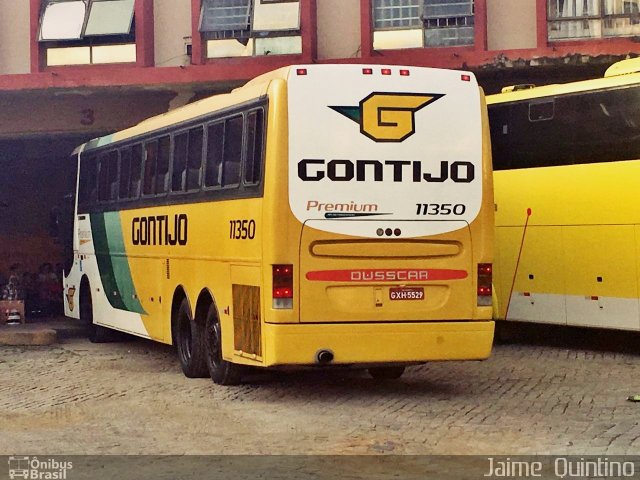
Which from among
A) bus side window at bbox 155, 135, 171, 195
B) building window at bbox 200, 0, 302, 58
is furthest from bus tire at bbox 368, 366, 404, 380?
building window at bbox 200, 0, 302, 58

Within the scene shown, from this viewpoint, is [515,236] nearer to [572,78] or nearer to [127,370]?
[572,78]

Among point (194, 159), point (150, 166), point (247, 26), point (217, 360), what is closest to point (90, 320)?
point (150, 166)

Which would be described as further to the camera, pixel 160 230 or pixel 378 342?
pixel 160 230

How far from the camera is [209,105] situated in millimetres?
14945

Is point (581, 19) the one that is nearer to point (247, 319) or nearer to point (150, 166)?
point (150, 166)

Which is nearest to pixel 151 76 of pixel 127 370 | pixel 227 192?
pixel 127 370

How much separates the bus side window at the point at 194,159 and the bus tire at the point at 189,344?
4.53 ft

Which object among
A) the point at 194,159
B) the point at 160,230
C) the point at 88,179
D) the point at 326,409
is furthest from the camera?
the point at 88,179

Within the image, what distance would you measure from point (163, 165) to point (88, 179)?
4218mm

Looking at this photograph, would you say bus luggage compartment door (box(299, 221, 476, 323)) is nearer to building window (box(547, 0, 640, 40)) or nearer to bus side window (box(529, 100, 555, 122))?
bus side window (box(529, 100, 555, 122))

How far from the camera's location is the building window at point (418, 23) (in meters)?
24.1

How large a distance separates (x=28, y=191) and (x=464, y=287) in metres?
22.8

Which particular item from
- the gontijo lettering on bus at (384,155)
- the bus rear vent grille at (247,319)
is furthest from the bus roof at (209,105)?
the bus rear vent grille at (247,319)

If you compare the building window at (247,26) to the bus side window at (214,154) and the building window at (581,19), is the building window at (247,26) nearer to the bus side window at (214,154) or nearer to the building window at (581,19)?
the building window at (581,19)
